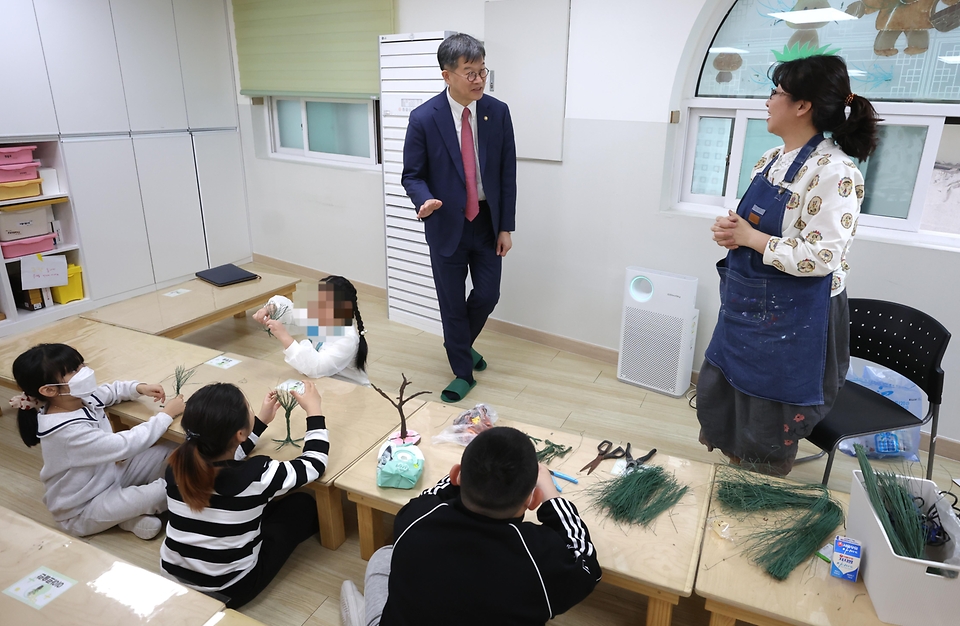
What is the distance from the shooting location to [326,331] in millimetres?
2434

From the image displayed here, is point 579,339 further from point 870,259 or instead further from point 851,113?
point 851,113

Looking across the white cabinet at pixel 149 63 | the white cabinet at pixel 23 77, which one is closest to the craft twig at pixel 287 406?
the white cabinet at pixel 23 77

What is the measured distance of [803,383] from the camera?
6.33ft

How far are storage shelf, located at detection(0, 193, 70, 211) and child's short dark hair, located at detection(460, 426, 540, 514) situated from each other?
12.7 ft

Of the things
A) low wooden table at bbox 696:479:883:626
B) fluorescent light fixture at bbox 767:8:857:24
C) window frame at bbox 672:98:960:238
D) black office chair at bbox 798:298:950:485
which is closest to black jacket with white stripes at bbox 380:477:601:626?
low wooden table at bbox 696:479:883:626

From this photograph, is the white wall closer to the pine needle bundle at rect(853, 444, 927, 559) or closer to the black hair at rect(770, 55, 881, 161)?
the black hair at rect(770, 55, 881, 161)

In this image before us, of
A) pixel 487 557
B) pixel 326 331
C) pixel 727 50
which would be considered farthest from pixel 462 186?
pixel 487 557

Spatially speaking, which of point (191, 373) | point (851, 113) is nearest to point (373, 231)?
point (191, 373)

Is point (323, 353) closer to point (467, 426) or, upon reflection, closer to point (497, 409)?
point (467, 426)

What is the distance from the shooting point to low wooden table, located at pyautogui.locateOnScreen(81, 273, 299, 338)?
3.32m

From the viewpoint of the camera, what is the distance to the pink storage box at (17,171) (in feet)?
12.3

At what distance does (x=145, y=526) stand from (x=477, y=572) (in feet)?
5.04

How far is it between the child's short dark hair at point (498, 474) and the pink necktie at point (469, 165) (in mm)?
1910

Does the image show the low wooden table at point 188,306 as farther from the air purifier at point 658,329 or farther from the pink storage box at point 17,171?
the air purifier at point 658,329
